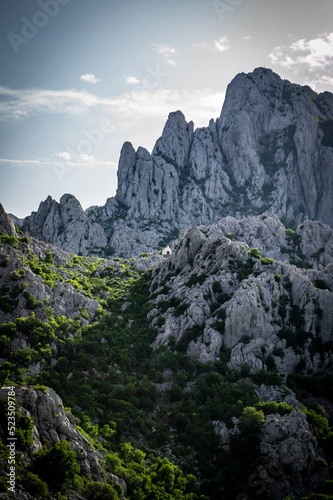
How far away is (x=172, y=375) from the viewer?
6178 centimetres

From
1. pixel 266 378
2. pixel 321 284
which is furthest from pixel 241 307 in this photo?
pixel 321 284

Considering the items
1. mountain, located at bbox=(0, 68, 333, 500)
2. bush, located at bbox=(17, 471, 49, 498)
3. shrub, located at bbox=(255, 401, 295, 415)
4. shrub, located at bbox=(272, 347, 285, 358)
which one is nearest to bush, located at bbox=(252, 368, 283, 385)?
mountain, located at bbox=(0, 68, 333, 500)

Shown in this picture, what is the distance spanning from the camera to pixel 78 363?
58.7m

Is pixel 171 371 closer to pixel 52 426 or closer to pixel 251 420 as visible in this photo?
pixel 251 420

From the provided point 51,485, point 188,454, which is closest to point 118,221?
point 188,454

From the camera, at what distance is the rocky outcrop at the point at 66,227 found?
147625mm

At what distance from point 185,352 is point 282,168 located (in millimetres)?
153341

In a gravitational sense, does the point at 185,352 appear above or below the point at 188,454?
above

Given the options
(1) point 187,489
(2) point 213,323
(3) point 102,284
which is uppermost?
(3) point 102,284

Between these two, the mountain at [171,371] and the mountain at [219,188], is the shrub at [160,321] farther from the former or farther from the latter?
the mountain at [219,188]

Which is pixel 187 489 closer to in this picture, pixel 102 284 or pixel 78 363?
pixel 78 363

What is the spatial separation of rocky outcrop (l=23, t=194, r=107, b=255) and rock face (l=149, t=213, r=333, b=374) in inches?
2636

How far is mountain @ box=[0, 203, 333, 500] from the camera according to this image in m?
35.5

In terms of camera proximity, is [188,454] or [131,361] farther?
[131,361]
